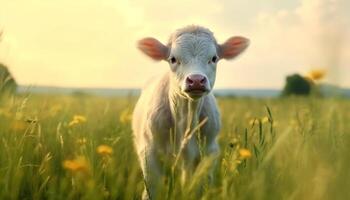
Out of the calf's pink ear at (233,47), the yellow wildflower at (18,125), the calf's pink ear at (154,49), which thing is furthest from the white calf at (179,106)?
the yellow wildflower at (18,125)

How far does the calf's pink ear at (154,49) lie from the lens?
4738 mm

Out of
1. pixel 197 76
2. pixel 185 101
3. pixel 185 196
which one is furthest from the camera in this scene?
pixel 185 101

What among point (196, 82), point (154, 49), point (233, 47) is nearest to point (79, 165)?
point (196, 82)

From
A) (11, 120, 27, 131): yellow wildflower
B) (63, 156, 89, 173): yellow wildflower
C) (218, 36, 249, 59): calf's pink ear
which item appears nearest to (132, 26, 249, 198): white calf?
(218, 36, 249, 59): calf's pink ear

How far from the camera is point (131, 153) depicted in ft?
15.3

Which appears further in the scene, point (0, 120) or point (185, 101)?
point (185, 101)

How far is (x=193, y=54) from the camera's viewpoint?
14.4 ft

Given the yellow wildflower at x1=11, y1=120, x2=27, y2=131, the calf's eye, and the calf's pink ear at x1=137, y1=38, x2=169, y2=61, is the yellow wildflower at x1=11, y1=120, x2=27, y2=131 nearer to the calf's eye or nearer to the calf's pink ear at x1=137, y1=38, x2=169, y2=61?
Result: the calf's eye

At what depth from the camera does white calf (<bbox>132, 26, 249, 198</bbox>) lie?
4.25 metres

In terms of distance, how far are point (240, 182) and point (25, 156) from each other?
1.25 meters

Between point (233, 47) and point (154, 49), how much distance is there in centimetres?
72

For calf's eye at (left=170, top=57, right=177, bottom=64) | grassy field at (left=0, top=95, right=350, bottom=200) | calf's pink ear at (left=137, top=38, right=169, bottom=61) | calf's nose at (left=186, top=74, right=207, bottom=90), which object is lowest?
grassy field at (left=0, top=95, right=350, bottom=200)

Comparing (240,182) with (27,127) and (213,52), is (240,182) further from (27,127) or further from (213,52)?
(213,52)

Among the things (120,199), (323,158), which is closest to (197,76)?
(120,199)
